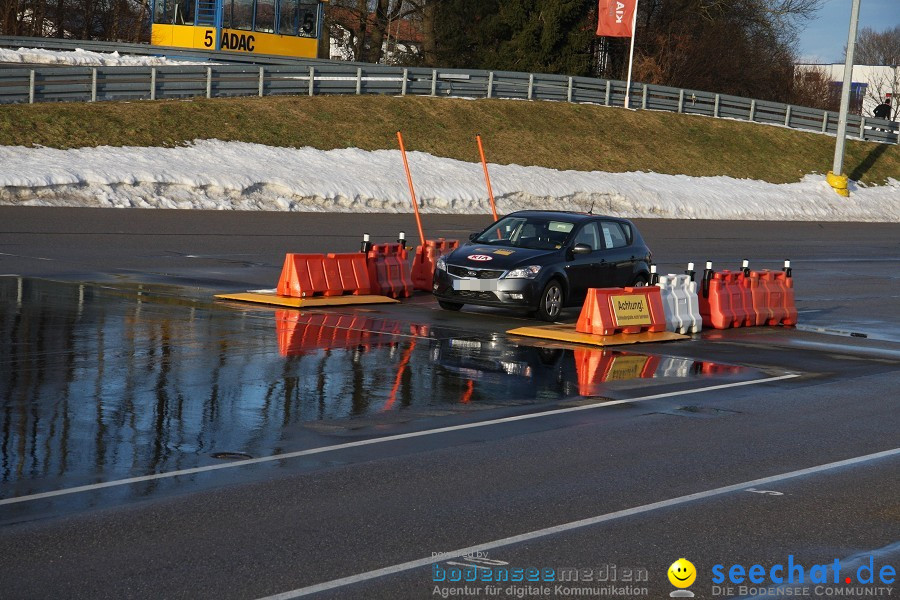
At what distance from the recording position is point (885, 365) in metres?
14.7

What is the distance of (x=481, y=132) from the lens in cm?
4750

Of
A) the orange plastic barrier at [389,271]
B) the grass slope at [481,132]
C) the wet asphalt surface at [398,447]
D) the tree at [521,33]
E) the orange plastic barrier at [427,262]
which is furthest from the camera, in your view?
the tree at [521,33]

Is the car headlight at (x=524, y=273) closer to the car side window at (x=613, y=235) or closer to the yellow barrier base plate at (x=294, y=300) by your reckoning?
the car side window at (x=613, y=235)

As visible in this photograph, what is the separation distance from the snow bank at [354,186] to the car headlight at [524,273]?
1693 centimetres

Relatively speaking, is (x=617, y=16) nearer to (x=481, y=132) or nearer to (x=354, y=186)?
(x=481, y=132)

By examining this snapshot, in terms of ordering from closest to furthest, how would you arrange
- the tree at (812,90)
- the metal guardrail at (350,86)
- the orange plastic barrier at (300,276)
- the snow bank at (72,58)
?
the orange plastic barrier at (300,276), the metal guardrail at (350,86), the snow bank at (72,58), the tree at (812,90)

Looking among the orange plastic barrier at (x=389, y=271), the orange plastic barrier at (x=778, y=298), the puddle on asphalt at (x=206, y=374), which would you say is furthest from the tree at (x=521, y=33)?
the puddle on asphalt at (x=206, y=374)

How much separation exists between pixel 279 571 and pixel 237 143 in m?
34.1

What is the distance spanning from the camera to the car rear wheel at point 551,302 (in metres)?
17.2

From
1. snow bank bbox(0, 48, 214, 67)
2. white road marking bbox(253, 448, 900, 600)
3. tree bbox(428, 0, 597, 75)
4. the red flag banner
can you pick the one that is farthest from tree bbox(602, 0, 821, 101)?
white road marking bbox(253, 448, 900, 600)

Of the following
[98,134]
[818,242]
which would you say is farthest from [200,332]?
[818,242]

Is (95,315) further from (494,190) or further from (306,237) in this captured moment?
(494,190)

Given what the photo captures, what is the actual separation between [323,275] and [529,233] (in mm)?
3131

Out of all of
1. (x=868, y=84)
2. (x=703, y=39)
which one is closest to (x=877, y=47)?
(x=868, y=84)
